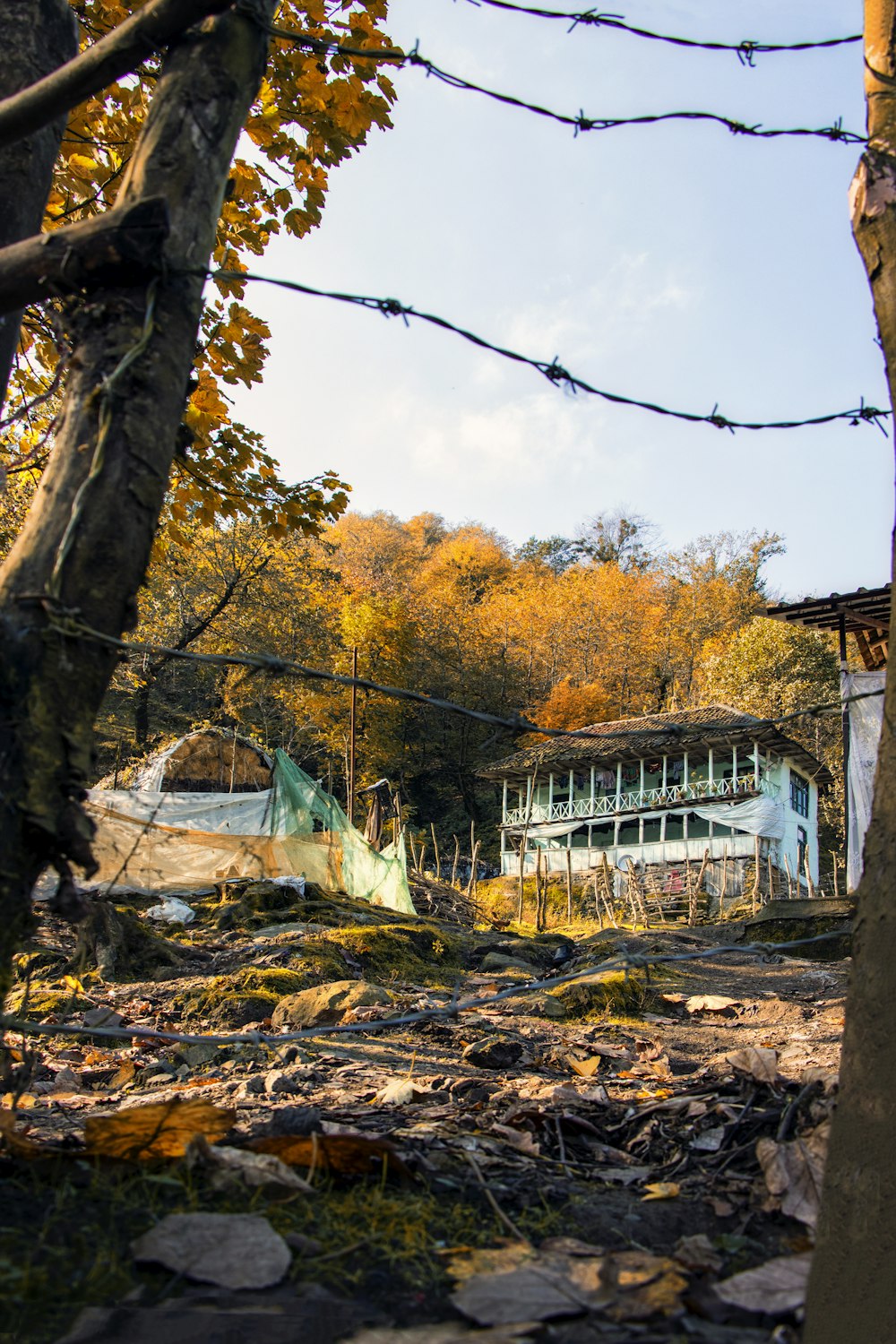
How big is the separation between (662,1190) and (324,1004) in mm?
3307

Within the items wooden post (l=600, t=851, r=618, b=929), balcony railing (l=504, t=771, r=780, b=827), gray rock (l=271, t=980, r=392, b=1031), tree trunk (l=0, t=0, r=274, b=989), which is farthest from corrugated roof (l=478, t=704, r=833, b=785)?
tree trunk (l=0, t=0, r=274, b=989)

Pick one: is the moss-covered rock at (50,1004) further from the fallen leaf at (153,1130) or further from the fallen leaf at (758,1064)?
the fallen leaf at (758,1064)

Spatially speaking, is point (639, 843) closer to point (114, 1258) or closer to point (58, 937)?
point (58, 937)

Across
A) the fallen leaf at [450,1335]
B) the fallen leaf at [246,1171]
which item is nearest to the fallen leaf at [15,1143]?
the fallen leaf at [246,1171]

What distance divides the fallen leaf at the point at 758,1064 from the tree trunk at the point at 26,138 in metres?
3.10

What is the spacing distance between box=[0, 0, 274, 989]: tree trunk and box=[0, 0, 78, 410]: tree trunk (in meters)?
0.63

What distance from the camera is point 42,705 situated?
1928mm

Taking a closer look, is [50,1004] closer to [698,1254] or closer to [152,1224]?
[152,1224]

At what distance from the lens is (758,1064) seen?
2.80 metres

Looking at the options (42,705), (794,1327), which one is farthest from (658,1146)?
(42,705)

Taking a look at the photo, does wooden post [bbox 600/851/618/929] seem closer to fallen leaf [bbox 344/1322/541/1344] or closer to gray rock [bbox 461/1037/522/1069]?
gray rock [bbox 461/1037/522/1069]

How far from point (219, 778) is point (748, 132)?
18.0 m

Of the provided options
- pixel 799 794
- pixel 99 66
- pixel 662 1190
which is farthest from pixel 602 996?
pixel 799 794

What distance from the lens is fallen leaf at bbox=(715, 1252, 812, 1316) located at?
1.65 metres
